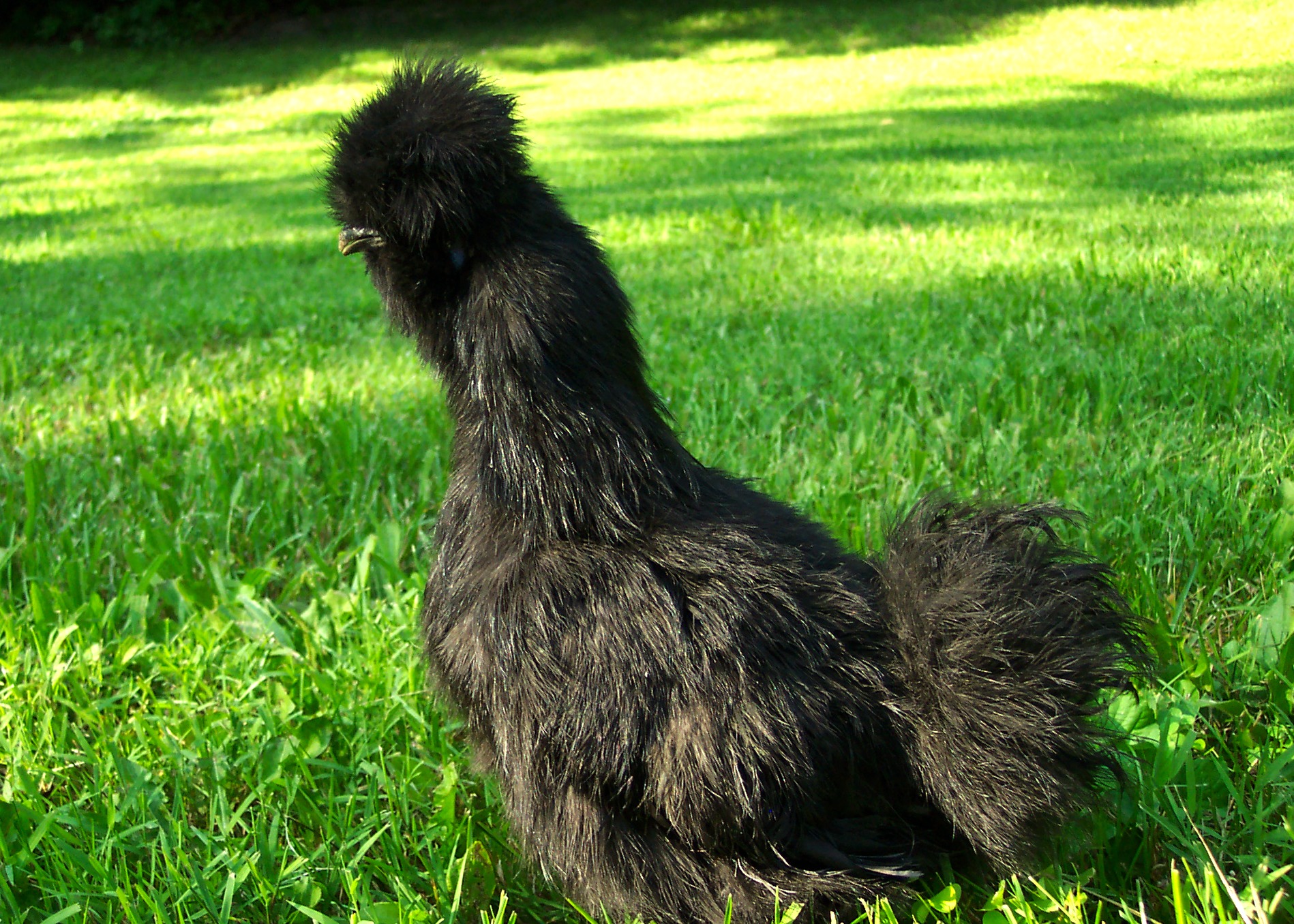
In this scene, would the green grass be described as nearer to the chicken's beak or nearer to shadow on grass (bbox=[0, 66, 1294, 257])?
shadow on grass (bbox=[0, 66, 1294, 257])

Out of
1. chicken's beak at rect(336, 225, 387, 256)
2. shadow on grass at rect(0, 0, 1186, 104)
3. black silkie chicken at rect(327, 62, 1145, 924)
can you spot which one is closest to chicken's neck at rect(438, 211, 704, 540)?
black silkie chicken at rect(327, 62, 1145, 924)

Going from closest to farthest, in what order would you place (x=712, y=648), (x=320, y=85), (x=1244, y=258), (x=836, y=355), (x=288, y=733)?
(x=712, y=648) < (x=288, y=733) < (x=836, y=355) < (x=1244, y=258) < (x=320, y=85)

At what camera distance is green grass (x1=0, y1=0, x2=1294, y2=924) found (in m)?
2.02

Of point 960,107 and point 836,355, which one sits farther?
point 960,107

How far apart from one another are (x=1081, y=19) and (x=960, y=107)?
29.4 feet

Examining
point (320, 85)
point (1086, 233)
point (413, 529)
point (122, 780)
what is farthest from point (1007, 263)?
point (320, 85)

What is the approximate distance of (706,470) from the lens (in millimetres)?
2051

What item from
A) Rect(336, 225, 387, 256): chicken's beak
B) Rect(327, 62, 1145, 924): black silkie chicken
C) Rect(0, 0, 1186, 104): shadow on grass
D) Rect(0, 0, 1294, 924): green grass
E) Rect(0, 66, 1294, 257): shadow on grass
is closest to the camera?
Rect(327, 62, 1145, 924): black silkie chicken

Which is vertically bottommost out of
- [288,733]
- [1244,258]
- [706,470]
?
[288,733]

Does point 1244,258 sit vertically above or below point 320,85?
below

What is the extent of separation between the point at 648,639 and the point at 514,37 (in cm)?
2730

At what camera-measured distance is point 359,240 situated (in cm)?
180

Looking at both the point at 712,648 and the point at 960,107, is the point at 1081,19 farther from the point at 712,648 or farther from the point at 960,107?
the point at 712,648

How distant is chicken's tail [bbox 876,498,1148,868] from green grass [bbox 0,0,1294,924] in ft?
0.62
